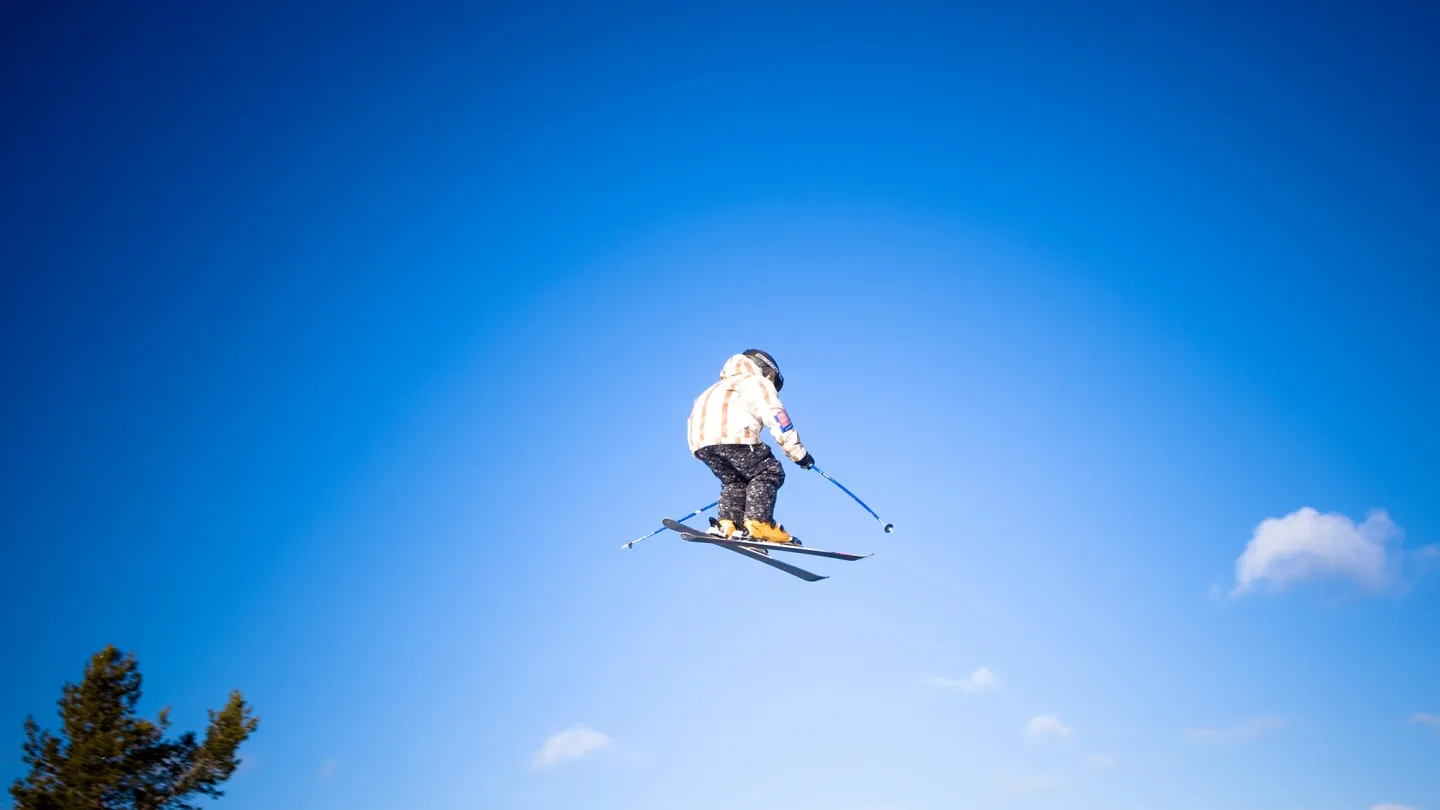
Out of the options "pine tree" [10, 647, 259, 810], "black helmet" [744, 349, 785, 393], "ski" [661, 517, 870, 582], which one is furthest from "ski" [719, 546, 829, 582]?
"pine tree" [10, 647, 259, 810]

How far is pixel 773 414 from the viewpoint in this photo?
39.2 ft

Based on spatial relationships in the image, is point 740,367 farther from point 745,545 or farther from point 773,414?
point 745,545

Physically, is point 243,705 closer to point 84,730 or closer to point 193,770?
point 193,770

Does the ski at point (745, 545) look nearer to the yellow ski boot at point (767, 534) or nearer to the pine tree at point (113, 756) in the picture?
the yellow ski boot at point (767, 534)

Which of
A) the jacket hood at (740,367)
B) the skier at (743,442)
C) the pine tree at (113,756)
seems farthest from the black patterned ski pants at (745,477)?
the pine tree at (113,756)

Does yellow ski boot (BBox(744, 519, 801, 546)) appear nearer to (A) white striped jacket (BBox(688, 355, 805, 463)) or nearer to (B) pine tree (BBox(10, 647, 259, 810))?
(A) white striped jacket (BBox(688, 355, 805, 463))

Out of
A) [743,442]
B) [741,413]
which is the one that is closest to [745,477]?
[743,442]

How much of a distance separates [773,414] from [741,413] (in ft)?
1.77

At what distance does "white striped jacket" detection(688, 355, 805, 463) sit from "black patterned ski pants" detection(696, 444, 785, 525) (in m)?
0.15

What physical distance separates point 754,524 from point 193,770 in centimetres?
2239

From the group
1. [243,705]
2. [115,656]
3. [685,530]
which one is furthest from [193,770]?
[685,530]

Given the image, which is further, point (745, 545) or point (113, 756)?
point (113, 756)

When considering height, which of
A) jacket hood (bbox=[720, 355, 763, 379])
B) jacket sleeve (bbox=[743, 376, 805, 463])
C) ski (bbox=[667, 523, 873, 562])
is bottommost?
ski (bbox=[667, 523, 873, 562])

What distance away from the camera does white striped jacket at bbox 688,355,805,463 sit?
11922 mm
